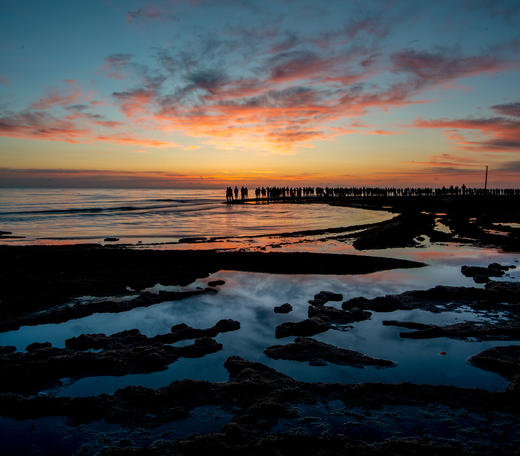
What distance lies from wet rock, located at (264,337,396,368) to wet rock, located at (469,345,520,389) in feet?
5.24

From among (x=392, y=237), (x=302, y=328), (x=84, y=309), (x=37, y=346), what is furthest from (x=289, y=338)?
(x=392, y=237)

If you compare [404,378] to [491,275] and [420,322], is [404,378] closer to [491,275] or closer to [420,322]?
[420,322]

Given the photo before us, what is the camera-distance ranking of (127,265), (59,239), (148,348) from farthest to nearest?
(59,239) < (127,265) < (148,348)

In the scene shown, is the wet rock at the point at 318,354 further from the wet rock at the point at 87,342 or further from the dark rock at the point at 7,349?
the dark rock at the point at 7,349

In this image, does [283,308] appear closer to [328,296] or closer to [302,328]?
[302,328]

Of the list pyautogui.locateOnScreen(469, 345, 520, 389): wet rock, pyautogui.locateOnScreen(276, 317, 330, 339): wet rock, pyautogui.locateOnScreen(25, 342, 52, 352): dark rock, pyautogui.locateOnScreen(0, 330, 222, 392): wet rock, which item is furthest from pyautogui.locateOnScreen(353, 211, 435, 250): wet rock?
pyautogui.locateOnScreen(25, 342, 52, 352): dark rock

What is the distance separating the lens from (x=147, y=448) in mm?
4836

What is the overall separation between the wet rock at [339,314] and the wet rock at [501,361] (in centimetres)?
299

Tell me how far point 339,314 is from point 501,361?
12.6 ft

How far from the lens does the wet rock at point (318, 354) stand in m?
7.35

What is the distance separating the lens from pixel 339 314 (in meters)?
9.99

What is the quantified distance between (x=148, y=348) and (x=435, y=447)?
5.42 m

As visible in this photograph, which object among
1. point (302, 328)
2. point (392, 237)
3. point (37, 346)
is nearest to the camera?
point (37, 346)

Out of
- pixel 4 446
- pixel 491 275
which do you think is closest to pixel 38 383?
pixel 4 446
